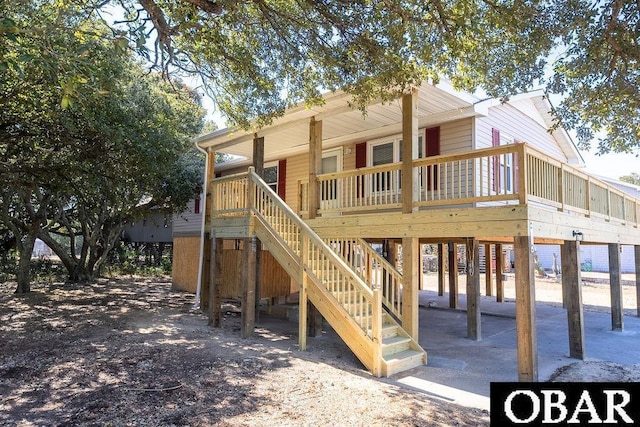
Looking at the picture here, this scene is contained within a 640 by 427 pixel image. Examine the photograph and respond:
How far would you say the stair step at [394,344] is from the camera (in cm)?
682

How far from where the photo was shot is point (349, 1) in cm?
665

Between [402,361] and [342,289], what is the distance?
176 cm

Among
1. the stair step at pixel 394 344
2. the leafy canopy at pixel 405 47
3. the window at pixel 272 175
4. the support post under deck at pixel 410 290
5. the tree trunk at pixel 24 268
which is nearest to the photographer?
the leafy canopy at pixel 405 47

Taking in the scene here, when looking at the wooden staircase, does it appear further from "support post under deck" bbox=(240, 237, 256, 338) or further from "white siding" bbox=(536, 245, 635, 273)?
"white siding" bbox=(536, 245, 635, 273)

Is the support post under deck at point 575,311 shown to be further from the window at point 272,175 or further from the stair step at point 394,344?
the window at point 272,175

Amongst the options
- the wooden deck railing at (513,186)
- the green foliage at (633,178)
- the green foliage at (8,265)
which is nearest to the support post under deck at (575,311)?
the wooden deck railing at (513,186)

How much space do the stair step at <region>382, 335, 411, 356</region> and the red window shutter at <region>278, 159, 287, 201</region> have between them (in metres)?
8.23

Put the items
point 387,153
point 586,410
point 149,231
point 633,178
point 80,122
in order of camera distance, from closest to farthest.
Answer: point 586,410 → point 80,122 → point 387,153 → point 149,231 → point 633,178

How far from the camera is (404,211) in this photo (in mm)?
7824

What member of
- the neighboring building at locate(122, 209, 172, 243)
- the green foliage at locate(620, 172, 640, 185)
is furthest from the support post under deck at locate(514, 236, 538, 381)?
the green foliage at locate(620, 172, 640, 185)

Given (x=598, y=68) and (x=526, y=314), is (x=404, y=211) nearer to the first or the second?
(x=526, y=314)

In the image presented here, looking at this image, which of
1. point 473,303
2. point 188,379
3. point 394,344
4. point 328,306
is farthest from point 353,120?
point 188,379

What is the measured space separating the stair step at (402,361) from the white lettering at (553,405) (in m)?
1.99

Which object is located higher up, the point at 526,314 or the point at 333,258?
the point at 333,258
